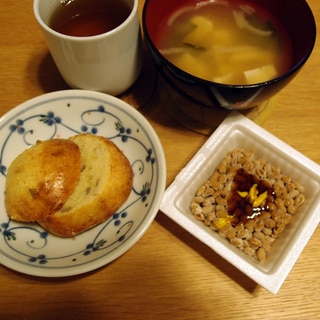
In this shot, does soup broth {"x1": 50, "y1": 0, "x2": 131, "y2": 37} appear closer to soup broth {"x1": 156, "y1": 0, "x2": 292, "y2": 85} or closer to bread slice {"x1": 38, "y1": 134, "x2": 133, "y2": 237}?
soup broth {"x1": 156, "y1": 0, "x2": 292, "y2": 85}

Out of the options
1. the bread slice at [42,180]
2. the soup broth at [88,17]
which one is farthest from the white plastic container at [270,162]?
the soup broth at [88,17]

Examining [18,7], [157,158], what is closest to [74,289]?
[157,158]

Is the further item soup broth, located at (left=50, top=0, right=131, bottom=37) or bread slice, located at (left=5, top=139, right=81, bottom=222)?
soup broth, located at (left=50, top=0, right=131, bottom=37)

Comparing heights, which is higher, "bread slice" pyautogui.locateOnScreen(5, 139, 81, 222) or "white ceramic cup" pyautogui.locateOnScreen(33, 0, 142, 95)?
"white ceramic cup" pyautogui.locateOnScreen(33, 0, 142, 95)

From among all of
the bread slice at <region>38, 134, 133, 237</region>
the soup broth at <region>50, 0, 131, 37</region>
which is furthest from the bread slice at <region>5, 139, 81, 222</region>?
the soup broth at <region>50, 0, 131, 37</region>

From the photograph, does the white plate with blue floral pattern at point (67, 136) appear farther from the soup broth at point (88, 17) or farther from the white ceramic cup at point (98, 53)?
the soup broth at point (88, 17)

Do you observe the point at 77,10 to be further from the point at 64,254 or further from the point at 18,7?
the point at 64,254
